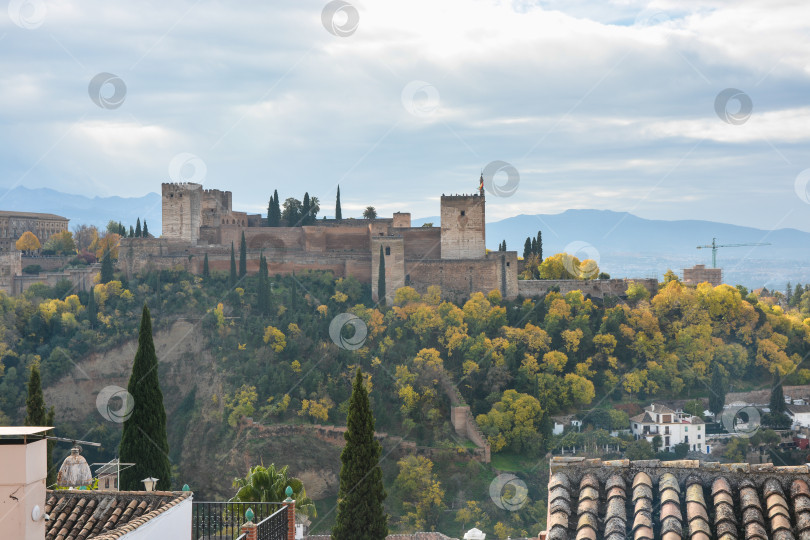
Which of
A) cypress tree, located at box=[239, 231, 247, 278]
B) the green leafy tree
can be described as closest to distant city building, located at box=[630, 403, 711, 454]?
cypress tree, located at box=[239, 231, 247, 278]

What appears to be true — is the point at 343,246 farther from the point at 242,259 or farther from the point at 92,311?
the point at 92,311

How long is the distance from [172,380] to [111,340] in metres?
3.77

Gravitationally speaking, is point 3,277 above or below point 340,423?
above

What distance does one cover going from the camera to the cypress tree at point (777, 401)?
4291 centimetres

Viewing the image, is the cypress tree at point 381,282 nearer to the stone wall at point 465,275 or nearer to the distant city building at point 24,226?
the stone wall at point 465,275

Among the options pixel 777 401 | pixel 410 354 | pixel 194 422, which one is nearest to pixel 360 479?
pixel 410 354

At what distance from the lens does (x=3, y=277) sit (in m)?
49.8

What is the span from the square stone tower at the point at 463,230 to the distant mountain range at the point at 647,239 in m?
68.2

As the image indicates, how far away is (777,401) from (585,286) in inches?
405

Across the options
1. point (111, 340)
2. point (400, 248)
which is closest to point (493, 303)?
point (400, 248)

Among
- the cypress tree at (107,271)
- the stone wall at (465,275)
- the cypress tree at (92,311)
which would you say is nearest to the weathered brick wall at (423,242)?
the stone wall at (465,275)

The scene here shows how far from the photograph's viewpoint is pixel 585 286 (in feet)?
152

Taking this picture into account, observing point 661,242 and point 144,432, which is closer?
point 144,432

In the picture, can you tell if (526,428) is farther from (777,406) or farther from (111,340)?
(111,340)
